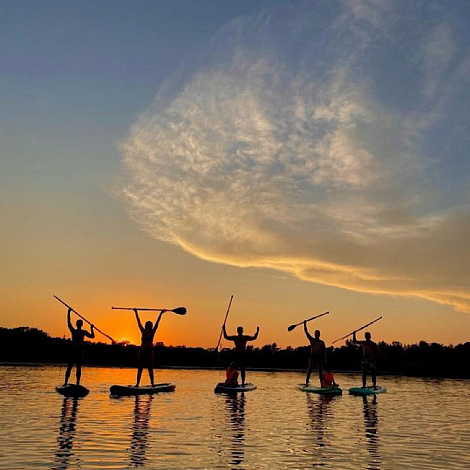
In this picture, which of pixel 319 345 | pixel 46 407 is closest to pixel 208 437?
pixel 46 407

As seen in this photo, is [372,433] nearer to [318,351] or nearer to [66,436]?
[66,436]

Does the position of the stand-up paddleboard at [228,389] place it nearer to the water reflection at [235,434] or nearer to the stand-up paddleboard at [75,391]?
the water reflection at [235,434]

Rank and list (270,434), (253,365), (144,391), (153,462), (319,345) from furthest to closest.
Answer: (253,365) < (319,345) < (144,391) < (270,434) < (153,462)

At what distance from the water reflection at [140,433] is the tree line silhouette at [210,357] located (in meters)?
61.3

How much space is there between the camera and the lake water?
31.3ft

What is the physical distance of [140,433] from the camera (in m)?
12.2

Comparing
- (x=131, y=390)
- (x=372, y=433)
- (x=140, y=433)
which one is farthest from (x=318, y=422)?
(x=131, y=390)

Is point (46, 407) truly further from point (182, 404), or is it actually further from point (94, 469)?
point (94, 469)

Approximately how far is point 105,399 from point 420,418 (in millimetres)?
10296

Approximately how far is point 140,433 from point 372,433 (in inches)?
209

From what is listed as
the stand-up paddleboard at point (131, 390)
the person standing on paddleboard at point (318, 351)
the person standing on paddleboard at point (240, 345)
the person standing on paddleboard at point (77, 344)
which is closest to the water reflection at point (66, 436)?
the stand-up paddleboard at point (131, 390)

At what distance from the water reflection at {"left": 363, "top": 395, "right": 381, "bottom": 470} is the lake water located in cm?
2

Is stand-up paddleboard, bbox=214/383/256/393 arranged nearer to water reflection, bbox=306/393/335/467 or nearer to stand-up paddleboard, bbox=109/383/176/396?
stand-up paddleboard, bbox=109/383/176/396

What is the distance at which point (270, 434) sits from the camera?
12.9m
